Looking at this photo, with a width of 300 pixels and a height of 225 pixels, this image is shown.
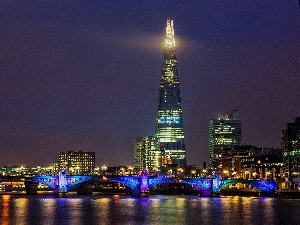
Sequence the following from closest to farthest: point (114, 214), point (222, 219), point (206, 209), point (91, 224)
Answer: point (91, 224), point (222, 219), point (114, 214), point (206, 209)

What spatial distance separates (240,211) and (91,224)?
1406 inches

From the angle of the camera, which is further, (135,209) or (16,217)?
(135,209)

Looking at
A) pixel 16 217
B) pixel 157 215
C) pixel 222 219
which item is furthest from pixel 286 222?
pixel 16 217

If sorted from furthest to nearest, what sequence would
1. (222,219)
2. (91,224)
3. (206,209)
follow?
(206,209) < (222,219) < (91,224)

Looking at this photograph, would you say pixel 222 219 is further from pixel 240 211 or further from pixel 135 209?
pixel 135 209

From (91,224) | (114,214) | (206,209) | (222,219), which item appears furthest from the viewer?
(206,209)

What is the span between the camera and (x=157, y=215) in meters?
134

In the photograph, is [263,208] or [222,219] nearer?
[222,219]

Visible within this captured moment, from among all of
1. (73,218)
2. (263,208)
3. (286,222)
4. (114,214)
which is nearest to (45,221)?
(73,218)

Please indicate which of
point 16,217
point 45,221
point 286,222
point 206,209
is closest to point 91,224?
point 45,221

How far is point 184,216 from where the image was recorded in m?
132

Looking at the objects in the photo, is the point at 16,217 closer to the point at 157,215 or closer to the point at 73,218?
the point at 73,218

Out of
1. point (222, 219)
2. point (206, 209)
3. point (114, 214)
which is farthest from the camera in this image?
point (206, 209)

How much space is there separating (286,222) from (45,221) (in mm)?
35915
